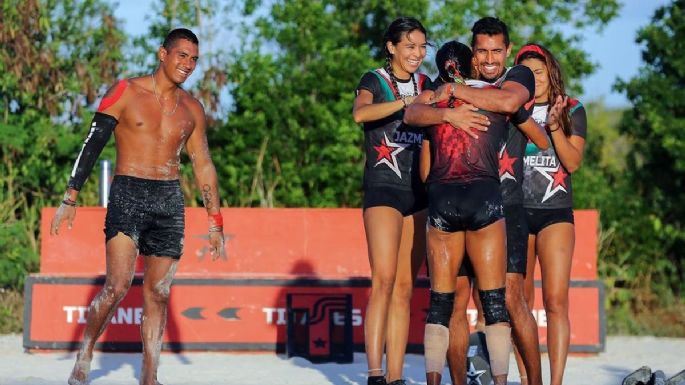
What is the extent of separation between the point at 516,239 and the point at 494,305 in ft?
2.15

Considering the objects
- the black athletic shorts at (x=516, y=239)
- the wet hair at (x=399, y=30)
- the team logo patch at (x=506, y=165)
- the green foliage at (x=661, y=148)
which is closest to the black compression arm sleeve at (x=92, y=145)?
the wet hair at (x=399, y=30)

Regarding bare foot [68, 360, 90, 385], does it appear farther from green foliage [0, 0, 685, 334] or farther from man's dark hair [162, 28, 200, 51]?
green foliage [0, 0, 685, 334]

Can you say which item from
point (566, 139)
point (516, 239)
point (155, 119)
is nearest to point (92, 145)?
point (155, 119)

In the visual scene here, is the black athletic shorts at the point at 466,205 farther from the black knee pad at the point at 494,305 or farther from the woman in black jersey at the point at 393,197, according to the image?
the woman in black jersey at the point at 393,197

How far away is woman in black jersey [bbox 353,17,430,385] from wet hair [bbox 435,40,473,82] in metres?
0.53

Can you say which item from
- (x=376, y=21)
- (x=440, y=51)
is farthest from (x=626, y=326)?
(x=440, y=51)

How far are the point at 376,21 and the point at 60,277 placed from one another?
25.4 feet

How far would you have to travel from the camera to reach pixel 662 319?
14055 millimetres

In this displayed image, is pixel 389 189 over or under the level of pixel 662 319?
over

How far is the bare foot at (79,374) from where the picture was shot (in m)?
7.30

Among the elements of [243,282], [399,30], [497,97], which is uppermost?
[399,30]

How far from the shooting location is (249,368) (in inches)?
371

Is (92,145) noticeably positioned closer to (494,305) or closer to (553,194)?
(494,305)

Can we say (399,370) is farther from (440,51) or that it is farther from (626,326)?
(626,326)
